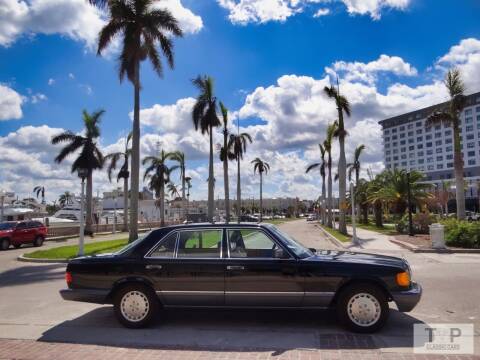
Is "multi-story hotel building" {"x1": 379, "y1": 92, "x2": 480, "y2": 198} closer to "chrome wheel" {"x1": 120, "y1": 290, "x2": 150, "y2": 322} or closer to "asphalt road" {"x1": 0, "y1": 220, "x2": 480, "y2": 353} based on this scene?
"asphalt road" {"x1": 0, "y1": 220, "x2": 480, "y2": 353}

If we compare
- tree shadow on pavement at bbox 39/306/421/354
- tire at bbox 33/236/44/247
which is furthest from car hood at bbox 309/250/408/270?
tire at bbox 33/236/44/247

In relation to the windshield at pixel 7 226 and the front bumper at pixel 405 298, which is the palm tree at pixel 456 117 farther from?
the windshield at pixel 7 226

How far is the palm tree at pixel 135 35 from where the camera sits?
23.2 meters

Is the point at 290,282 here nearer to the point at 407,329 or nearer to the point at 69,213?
the point at 407,329

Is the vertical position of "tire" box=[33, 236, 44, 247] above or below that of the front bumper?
below

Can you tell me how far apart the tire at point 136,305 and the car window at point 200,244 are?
750mm

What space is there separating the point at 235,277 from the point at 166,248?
1145 mm

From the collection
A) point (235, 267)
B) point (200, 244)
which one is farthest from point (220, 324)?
point (200, 244)

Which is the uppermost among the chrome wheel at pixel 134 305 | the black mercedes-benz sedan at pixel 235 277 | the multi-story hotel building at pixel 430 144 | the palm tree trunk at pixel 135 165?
the multi-story hotel building at pixel 430 144

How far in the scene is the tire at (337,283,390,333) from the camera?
6.17 meters

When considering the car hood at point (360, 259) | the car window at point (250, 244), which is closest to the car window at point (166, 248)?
the car window at point (250, 244)

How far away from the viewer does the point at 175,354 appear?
5492 millimetres

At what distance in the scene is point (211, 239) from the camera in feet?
21.9

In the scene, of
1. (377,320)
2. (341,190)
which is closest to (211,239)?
(377,320)
